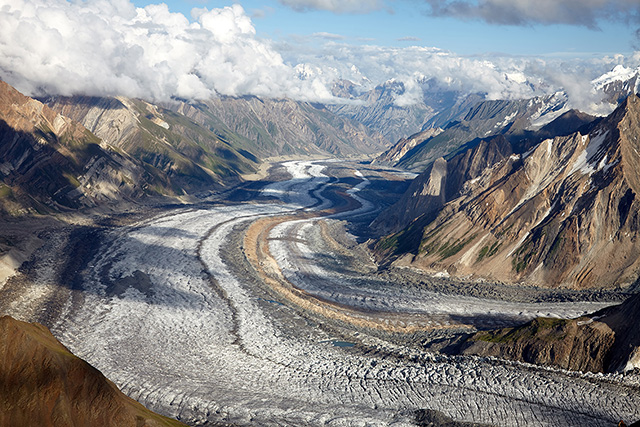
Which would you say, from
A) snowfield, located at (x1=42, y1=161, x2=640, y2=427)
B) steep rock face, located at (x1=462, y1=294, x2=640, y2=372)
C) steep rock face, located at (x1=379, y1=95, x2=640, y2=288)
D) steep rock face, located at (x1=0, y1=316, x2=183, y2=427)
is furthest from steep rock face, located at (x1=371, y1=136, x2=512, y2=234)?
steep rock face, located at (x1=0, y1=316, x2=183, y2=427)

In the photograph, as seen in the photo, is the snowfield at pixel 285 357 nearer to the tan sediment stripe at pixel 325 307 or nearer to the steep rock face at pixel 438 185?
the tan sediment stripe at pixel 325 307

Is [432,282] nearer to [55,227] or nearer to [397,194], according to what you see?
[55,227]

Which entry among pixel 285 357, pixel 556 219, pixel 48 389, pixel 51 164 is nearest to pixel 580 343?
pixel 285 357

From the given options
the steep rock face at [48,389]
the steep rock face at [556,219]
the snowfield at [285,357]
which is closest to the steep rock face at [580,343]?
the snowfield at [285,357]

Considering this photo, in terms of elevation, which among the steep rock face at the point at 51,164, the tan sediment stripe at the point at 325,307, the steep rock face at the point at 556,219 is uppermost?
the steep rock face at the point at 51,164

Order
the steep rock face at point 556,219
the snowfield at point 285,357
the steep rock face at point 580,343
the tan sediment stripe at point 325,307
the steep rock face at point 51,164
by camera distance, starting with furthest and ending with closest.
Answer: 1. the steep rock face at point 51,164
2. the steep rock face at point 556,219
3. the tan sediment stripe at point 325,307
4. the steep rock face at point 580,343
5. the snowfield at point 285,357
